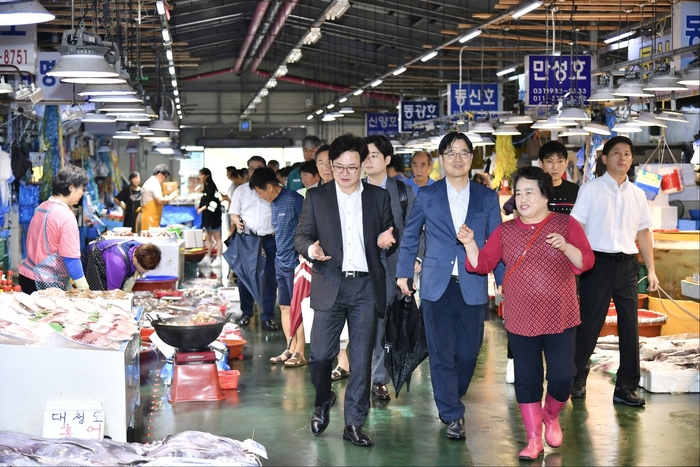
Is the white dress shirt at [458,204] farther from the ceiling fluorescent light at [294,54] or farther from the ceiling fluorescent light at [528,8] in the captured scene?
the ceiling fluorescent light at [294,54]

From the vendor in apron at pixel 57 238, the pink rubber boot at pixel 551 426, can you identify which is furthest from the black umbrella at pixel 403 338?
the vendor in apron at pixel 57 238

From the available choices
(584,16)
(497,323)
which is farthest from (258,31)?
(497,323)

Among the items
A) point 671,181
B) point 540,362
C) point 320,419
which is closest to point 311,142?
point 320,419

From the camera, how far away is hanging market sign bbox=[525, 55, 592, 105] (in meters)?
13.7

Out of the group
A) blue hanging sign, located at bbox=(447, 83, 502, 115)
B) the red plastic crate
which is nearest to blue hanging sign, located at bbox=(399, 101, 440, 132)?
blue hanging sign, located at bbox=(447, 83, 502, 115)

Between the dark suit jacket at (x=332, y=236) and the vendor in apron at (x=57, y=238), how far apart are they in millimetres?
1965

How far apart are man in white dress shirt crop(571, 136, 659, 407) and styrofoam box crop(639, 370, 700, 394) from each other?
485 mm

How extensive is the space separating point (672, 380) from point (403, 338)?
244cm

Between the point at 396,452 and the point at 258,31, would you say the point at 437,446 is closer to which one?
the point at 396,452

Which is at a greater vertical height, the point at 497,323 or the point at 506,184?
the point at 506,184

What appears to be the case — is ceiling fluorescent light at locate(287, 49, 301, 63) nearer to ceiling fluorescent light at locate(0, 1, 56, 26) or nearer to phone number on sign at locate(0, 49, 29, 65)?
phone number on sign at locate(0, 49, 29, 65)

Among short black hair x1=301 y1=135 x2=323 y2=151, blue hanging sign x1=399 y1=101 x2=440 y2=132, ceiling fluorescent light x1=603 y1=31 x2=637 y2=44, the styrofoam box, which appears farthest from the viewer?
blue hanging sign x1=399 y1=101 x2=440 y2=132

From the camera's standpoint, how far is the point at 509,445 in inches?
234

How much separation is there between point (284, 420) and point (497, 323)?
506 centimetres
